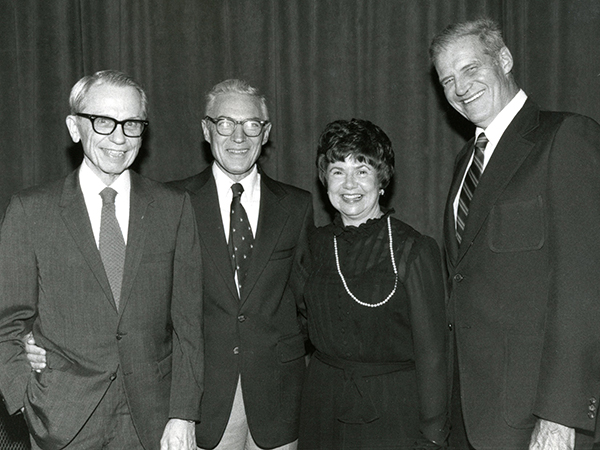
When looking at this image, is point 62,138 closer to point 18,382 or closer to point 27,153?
point 27,153

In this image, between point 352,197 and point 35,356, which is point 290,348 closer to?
point 352,197

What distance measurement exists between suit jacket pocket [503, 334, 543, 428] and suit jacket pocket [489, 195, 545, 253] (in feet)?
0.89

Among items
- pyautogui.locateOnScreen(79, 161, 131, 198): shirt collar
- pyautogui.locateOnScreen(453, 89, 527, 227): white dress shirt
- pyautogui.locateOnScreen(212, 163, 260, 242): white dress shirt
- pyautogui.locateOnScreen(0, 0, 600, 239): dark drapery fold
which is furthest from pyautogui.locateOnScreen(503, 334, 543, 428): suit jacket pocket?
pyautogui.locateOnScreen(0, 0, 600, 239): dark drapery fold

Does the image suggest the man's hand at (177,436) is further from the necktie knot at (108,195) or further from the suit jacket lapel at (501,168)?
the suit jacket lapel at (501,168)

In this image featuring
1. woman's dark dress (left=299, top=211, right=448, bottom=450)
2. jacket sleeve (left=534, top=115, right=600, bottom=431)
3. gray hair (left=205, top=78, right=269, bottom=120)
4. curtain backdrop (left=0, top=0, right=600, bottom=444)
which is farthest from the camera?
curtain backdrop (left=0, top=0, right=600, bottom=444)

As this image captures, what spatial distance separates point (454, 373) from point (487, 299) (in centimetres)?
36

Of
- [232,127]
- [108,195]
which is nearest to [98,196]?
[108,195]

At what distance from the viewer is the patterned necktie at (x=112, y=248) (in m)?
1.99

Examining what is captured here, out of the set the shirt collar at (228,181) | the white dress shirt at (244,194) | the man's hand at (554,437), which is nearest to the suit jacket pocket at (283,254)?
the white dress shirt at (244,194)

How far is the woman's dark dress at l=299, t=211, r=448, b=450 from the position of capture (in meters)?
2.31

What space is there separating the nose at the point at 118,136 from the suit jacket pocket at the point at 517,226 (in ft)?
3.77

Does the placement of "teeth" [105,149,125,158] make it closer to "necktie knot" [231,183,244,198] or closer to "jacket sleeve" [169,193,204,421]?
"jacket sleeve" [169,193,204,421]

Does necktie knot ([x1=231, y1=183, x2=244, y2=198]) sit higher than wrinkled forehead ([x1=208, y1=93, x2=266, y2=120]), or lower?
lower

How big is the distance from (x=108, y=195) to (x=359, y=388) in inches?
42.3
